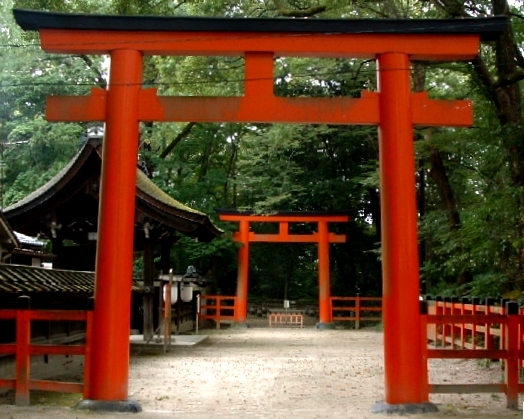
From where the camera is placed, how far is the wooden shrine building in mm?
15406

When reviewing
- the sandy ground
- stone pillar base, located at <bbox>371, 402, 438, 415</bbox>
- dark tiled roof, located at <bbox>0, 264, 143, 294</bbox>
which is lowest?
the sandy ground

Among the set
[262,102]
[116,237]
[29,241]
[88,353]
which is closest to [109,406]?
[88,353]

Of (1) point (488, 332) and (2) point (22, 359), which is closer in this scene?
(2) point (22, 359)

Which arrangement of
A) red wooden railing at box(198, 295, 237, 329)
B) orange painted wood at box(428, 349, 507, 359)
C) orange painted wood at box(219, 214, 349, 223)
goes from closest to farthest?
orange painted wood at box(428, 349, 507, 359)
red wooden railing at box(198, 295, 237, 329)
orange painted wood at box(219, 214, 349, 223)

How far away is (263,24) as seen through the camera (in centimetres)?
866

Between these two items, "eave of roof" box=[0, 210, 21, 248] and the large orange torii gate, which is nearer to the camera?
the large orange torii gate

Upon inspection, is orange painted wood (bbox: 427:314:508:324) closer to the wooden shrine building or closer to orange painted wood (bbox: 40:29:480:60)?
orange painted wood (bbox: 40:29:480:60)

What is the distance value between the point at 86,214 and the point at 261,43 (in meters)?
9.76

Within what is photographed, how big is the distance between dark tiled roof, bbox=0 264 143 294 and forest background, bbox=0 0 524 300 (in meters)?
4.03

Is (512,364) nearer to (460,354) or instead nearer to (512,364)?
(512,364)

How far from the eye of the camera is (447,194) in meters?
19.9

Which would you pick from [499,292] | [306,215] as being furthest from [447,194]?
[306,215]

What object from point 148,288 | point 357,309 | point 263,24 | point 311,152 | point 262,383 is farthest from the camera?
point 311,152

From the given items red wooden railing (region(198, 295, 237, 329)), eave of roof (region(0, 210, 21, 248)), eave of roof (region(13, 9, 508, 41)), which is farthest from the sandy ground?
red wooden railing (region(198, 295, 237, 329))
